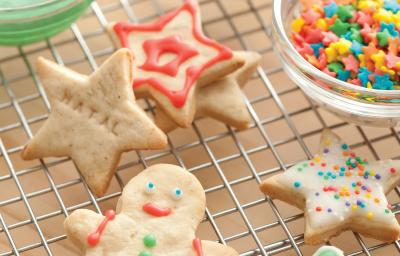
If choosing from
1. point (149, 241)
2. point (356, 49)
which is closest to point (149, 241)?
point (149, 241)

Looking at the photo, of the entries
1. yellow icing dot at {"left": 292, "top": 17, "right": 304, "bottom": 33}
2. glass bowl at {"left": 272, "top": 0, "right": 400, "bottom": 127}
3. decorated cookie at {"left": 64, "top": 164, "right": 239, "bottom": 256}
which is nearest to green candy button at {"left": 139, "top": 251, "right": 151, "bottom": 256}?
decorated cookie at {"left": 64, "top": 164, "right": 239, "bottom": 256}

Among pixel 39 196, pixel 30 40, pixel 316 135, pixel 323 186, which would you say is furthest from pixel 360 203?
pixel 30 40

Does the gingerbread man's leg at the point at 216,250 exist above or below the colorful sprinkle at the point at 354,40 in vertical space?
below

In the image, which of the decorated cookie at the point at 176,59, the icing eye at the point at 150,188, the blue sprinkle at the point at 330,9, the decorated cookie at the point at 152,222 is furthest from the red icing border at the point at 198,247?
the blue sprinkle at the point at 330,9

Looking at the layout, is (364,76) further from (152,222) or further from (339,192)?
(152,222)

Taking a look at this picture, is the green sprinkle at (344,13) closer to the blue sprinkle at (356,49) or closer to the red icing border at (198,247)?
the blue sprinkle at (356,49)
